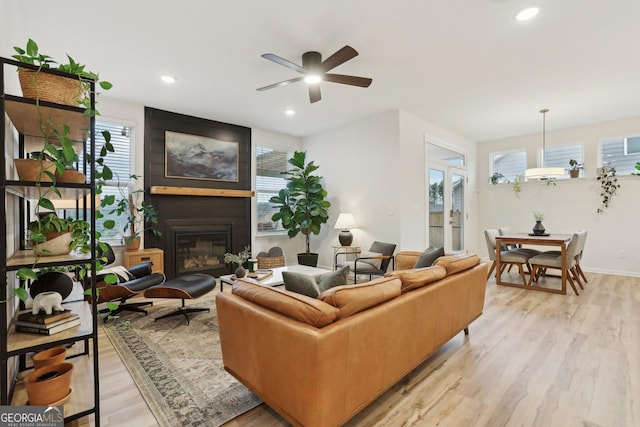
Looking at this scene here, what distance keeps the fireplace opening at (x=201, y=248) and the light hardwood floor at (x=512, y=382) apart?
2.24 metres

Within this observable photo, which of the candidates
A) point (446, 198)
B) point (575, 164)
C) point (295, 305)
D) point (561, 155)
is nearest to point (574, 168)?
point (575, 164)

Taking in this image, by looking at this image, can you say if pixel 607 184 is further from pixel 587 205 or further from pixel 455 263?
pixel 455 263

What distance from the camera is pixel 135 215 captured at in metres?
4.46

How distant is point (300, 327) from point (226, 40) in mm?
2724

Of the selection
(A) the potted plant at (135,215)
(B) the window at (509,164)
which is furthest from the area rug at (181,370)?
(B) the window at (509,164)

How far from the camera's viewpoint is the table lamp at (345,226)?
17.2 ft

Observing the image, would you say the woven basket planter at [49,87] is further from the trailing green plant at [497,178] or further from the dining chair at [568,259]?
the trailing green plant at [497,178]

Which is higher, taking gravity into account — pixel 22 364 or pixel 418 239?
pixel 418 239

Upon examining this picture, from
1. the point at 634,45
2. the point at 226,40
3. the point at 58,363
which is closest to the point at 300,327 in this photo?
the point at 58,363

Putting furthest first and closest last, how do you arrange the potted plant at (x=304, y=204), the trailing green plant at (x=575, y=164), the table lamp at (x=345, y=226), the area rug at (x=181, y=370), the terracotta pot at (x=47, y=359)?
the trailing green plant at (x=575, y=164) < the potted plant at (x=304, y=204) < the table lamp at (x=345, y=226) < the area rug at (x=181, y=370) < the terracotta pot at (x=47, y=359)

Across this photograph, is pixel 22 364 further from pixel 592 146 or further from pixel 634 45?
pixel 592 146

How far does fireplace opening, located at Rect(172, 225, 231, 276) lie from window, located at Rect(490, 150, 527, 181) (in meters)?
5.95

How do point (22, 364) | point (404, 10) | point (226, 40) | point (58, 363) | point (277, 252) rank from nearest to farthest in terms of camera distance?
1. point (58, 363)
2. point (22, 364)
3. point (404, 10)
4. point (226, 40)
5. point (277, 252)

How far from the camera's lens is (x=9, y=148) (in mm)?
1771
